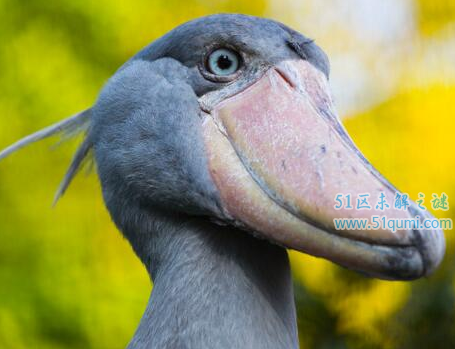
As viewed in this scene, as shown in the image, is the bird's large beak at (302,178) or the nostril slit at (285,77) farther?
the nostril slit at (285,77)

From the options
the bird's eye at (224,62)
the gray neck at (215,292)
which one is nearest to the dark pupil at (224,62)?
the bird's eye at (224,62)

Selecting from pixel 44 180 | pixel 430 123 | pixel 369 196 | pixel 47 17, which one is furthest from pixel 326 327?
pixel 369 196

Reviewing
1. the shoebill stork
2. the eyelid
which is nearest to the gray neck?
the shoebill stork

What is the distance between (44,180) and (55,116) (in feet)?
1.06

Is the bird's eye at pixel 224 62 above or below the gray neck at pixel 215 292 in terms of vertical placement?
above

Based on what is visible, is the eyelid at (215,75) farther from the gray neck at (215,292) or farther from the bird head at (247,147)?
the gray neck at (215,292)

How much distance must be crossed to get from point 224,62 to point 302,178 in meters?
0.24

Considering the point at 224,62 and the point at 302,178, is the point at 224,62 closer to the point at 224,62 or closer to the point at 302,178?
the point at 224,62

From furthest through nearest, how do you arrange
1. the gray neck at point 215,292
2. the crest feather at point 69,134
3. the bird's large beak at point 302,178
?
1. the crest feather at point 69,134
2. the gray neck at point 215,292
3. the bird's large beak at point 302,178

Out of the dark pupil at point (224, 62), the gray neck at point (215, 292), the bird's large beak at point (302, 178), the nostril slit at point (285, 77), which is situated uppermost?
the dark pupil at point (224, 62)

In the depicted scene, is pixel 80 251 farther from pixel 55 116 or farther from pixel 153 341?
pixel 153 341

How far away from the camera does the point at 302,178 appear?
103cm

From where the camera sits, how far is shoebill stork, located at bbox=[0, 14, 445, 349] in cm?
102

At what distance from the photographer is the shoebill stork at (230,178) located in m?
1.02
